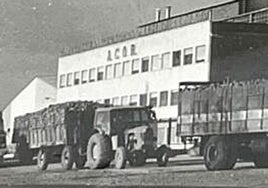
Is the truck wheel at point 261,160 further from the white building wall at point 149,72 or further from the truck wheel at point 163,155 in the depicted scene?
the truck wheel at point 163,155

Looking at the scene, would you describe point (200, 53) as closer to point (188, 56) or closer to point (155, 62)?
point (188, 56)

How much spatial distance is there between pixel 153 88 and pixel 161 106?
20cm

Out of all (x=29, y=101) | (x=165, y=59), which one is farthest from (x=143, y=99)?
(x=29, y=101)

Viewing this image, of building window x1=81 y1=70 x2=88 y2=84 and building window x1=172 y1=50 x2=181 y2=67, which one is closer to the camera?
building window x1=172 y1=50 x2=181 y2=67

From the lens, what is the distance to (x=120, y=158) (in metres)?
4.33

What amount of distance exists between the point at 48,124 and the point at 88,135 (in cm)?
34

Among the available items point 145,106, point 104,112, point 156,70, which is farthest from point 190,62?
point 104,112

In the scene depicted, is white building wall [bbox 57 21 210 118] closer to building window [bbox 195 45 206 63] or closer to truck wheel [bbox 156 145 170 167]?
building window [bbox 195 45 206 63]

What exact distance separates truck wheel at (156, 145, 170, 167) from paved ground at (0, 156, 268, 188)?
36mm

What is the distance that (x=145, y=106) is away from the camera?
415cm

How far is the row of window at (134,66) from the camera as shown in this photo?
3.79 metres

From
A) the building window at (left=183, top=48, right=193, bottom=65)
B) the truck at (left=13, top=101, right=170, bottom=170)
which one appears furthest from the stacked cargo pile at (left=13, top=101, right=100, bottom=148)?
the building window at (left=183, top=48, right=193, bottom=65)

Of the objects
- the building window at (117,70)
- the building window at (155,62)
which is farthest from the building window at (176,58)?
the building window at (117,70)

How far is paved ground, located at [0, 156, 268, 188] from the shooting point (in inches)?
147
